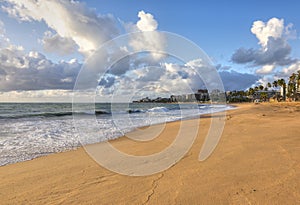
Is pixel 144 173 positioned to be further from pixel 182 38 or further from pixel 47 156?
pixel 182 38

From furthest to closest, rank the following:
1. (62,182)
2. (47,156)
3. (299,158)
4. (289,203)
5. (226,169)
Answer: (47,156), (299,158), (226,169), (62,182), (289,203)

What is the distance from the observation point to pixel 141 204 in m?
2.61

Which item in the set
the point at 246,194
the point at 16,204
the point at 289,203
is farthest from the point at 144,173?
the point at 289,203

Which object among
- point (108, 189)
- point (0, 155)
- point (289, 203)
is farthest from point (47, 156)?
point (289, 203)

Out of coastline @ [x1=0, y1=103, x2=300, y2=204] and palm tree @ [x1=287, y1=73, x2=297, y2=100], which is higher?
palm tree @ [x1=287, y1=73, x2=297, y2=100]

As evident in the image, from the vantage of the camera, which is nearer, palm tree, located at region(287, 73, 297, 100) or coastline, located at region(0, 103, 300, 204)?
coastline, located at region(0, 103, 300, 204)

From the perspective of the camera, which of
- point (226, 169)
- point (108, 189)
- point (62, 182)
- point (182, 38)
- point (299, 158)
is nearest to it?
point (108, 189)

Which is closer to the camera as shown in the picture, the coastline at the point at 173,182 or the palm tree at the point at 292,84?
the coastline at the point at 173,182

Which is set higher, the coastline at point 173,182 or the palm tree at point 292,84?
the palm tree at point 292,84

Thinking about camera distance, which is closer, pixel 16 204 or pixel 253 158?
pixel 16 204

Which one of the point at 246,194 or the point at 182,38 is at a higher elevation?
the point at 182,38

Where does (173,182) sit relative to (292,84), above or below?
below

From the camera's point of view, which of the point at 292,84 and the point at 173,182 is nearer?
the point at 173,182

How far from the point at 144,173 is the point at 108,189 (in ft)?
2.89
